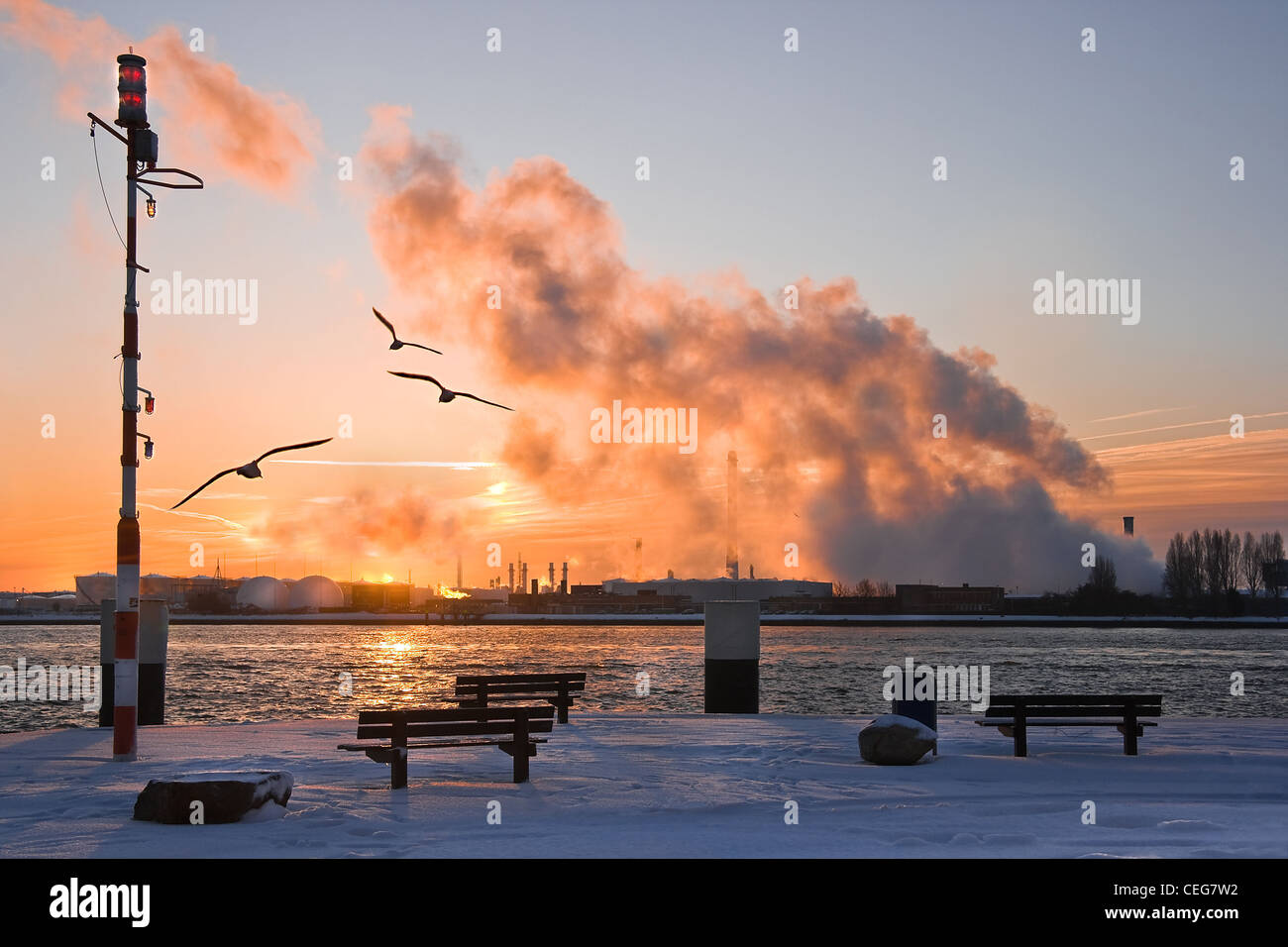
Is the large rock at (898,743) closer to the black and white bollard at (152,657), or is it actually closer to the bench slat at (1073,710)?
the bench slat at (1073,710)

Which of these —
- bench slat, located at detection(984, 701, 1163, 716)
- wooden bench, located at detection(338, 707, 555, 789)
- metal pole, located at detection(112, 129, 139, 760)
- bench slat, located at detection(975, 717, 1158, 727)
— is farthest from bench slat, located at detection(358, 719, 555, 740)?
bench slat, located at detection(984, 701, 1163, 716)

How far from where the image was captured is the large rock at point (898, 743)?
15320mm

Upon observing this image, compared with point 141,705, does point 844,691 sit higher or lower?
lower

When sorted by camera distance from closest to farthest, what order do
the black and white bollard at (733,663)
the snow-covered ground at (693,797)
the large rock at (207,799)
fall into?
1. the snow-covered ground at (693,797)
2. the large rock at (207,799)
3. the black and white bollard at (733,663)

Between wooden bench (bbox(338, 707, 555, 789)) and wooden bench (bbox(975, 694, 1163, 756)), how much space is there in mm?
6814

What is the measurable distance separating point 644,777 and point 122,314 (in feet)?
30.7

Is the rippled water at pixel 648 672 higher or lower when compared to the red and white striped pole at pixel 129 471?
lower

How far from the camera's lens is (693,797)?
41.9ft

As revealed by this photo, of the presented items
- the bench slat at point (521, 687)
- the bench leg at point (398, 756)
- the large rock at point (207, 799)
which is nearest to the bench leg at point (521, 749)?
the bench leg at point (398, 756)

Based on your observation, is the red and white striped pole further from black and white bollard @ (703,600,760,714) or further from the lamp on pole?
black and white bollard @ (703,600,760,714)

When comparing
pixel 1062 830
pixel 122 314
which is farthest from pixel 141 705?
pixel 1062 830

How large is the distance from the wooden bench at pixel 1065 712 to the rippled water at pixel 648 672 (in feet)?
66.9
